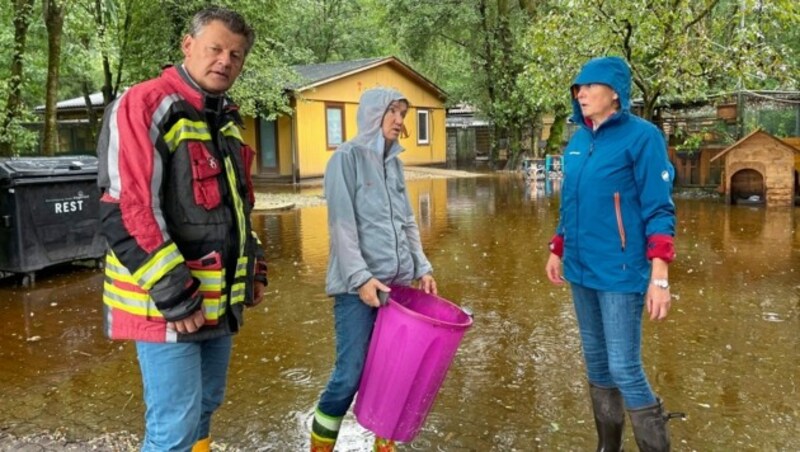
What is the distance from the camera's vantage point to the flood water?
3398 millimetres

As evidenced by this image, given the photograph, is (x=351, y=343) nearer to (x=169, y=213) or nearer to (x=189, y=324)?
(x=189, y=324)

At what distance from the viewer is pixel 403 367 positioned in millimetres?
2639

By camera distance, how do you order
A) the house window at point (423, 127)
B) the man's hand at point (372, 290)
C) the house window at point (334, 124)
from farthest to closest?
1. the house window at point (423, 127)
2. the house window at point (334, 124)
3. the man's hand at point (372, 290)

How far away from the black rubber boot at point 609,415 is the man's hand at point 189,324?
179 centimetres

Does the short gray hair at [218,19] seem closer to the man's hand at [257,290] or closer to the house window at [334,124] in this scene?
the man's hand at [257,290]

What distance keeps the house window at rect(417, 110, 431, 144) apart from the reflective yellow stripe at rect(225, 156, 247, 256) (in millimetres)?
25523

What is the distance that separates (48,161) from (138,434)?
5.10 m

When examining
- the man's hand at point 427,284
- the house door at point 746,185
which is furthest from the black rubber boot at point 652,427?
the house door at point 746,185

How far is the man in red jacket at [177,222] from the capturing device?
6.53 ft

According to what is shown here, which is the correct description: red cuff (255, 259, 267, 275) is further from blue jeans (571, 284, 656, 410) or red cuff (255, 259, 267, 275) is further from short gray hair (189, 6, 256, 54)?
blue jeans (571, 284, 656, 410)

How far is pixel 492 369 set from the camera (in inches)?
170

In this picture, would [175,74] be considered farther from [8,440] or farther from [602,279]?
[8,440]

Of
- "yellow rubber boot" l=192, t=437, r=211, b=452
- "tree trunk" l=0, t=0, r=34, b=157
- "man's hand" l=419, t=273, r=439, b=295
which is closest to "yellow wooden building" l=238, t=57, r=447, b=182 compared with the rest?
"tree trunk" l=0, t=0, r=34, b=157

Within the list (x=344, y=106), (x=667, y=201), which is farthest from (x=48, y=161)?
(x=344, y=106)
